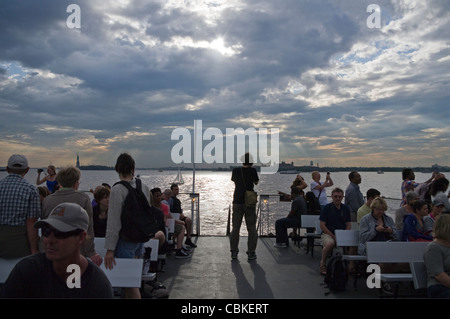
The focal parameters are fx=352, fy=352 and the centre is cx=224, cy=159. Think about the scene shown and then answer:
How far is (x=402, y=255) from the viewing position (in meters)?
5.09

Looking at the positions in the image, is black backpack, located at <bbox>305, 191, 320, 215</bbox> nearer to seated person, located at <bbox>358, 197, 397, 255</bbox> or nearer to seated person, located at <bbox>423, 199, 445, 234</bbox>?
seated person, located at <bbox>423, 199, 445, 234</bbox>

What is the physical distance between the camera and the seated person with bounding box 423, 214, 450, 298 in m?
3.87

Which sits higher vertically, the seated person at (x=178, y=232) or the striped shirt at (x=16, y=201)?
the striped shirt at (x=16, y=201)

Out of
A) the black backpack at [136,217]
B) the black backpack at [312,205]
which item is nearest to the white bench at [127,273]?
the black backpack at [136,217]

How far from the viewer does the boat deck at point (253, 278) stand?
514cm

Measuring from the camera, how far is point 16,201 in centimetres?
367

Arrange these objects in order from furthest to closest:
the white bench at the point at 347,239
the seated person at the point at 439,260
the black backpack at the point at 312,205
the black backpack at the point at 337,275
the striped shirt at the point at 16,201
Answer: the black backpack at the point at 312,205
the white bench at the point at 347,239
the black backpack at the point at 337,275
the seated person at the point at 439,260
the striped shirt at the point at 16,201

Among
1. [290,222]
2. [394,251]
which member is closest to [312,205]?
[290,222]

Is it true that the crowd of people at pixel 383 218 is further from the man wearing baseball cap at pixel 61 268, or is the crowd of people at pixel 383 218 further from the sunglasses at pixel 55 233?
the sunglasses at pixel 55 233

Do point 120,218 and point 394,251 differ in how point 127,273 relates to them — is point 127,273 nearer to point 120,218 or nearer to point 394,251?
point 120,218

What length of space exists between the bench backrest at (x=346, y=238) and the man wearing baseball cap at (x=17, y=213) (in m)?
4.49

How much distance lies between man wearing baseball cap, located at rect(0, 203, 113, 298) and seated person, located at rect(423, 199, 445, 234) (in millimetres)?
5235
